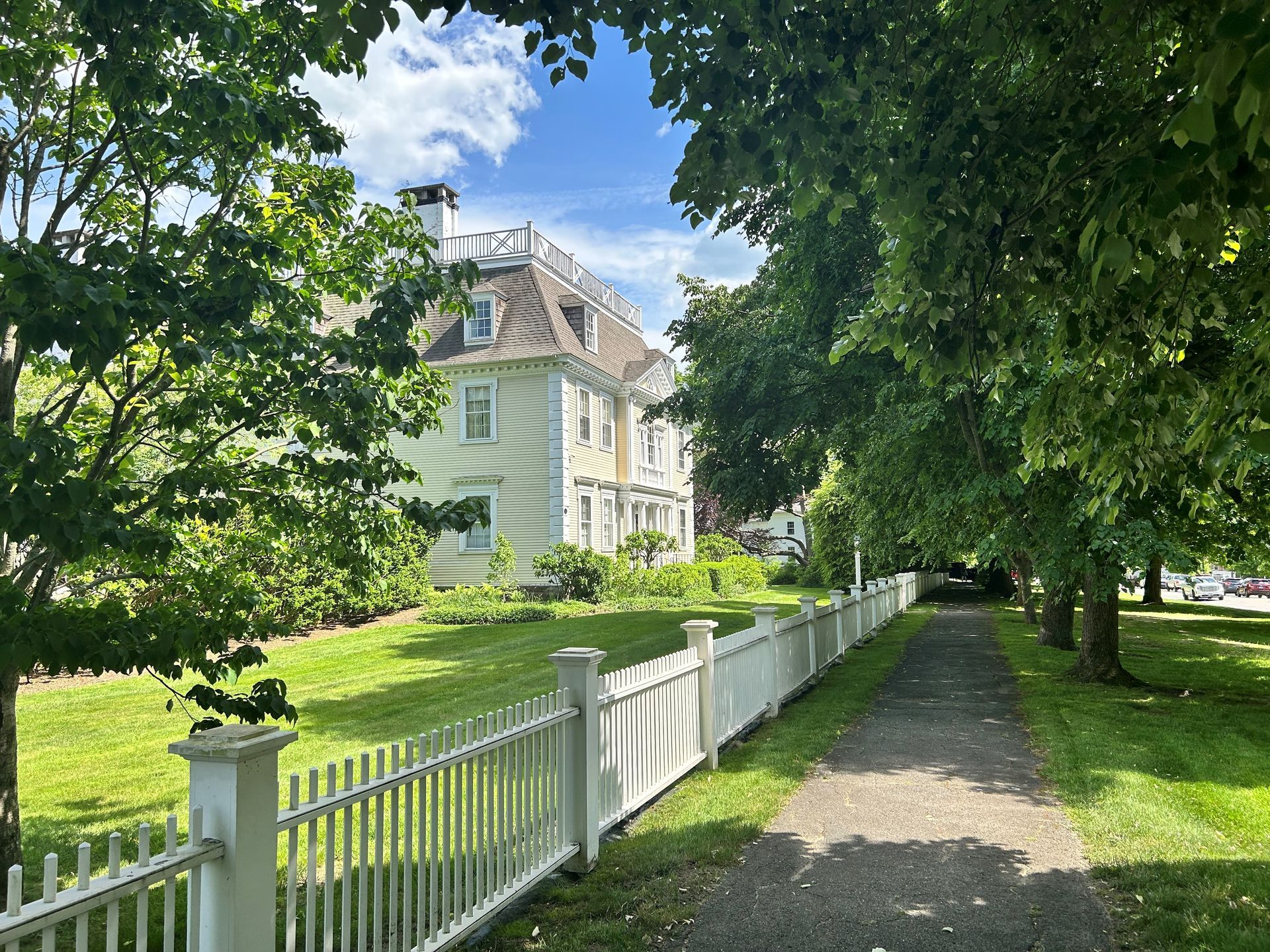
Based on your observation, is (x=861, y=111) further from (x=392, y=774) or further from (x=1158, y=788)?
(x=1158, y=788)

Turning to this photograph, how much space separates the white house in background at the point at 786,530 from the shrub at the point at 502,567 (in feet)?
99.0

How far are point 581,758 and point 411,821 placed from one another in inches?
70.0

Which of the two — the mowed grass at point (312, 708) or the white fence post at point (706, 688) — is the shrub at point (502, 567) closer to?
the mowed grass at point (312, 708)

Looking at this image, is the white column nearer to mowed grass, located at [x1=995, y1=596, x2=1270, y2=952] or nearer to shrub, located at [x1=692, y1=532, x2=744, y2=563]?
mowed grass, located at [x1=995, y1=596, x2=1270, y2=952]

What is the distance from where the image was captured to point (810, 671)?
525 inches

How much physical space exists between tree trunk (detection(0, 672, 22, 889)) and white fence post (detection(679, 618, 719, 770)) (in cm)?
519

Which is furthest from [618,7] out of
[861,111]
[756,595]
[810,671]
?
[756,595]

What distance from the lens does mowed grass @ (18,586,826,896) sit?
734 cm

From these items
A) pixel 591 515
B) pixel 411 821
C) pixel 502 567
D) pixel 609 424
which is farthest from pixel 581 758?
pixel 609 424

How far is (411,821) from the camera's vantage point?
4145 millimetres

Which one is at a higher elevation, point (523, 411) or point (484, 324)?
point (484, 324)

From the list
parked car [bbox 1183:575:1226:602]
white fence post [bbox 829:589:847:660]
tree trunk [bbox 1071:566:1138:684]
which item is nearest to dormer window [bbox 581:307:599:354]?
white fence post [bbox 829:589:847:660]

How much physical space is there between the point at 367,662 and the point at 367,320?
11.6m

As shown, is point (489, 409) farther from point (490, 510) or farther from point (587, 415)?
point (587, 415)
